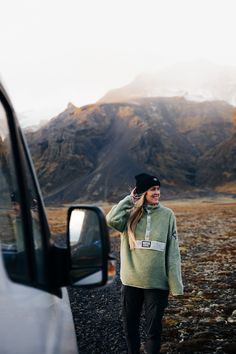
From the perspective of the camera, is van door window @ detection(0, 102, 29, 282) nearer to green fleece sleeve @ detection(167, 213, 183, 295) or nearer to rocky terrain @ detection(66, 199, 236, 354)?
green fleece sleeve @ detection(167, 213, 183, 295)

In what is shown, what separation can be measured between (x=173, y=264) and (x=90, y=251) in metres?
3.70

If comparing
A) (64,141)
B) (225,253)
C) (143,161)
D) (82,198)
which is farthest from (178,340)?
(64,141)

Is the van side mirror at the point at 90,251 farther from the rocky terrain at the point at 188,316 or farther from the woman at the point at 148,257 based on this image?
the rocky terrain at the point at 188,316

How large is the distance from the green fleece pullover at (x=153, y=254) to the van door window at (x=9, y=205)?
12.4ft

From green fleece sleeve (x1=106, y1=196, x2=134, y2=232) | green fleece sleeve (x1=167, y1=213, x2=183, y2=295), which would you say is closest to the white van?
green fleece sleeve (x1=167, y1=213, x2=183, y2=295)

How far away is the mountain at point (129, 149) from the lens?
119 metres

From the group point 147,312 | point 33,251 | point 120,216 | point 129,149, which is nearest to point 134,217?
point 120,216

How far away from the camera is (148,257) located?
5.88 metres

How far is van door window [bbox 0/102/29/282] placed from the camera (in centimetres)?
208

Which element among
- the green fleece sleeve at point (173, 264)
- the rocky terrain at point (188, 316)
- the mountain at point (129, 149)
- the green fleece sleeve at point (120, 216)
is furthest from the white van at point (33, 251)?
the mountain at point (129, 149)

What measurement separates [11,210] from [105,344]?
24.1ft

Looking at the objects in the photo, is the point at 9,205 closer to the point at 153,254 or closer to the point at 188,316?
→ the point at 153,254

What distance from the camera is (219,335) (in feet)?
30.7

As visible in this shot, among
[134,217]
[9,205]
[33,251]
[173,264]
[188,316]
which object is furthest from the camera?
[188,316]
